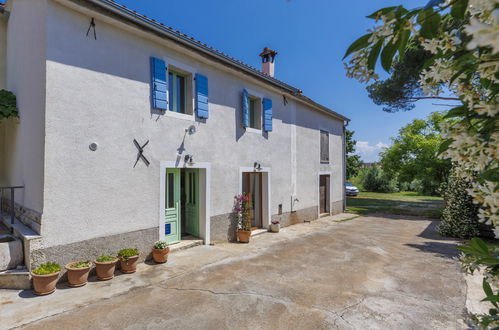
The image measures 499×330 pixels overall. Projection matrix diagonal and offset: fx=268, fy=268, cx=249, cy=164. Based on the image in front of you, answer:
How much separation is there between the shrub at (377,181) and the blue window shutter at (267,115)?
26795 millimetres

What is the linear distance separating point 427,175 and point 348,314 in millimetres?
21761

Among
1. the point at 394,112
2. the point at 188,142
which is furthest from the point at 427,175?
the point at 188,142

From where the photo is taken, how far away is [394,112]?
1753 cm

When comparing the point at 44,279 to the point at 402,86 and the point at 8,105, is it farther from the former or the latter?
the point at 402,86

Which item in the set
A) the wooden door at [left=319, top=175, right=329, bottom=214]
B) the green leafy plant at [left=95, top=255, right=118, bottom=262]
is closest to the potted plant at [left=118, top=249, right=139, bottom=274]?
the green leafy plant at [left=95, top=255, right=118, bottom=262]

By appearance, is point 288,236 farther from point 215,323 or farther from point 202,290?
point 215,323

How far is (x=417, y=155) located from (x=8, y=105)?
2606cm

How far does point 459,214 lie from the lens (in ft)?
32.9

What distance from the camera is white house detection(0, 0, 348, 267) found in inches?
208

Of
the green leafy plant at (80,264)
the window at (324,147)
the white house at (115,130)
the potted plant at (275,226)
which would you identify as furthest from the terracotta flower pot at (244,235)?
the window at (324,147)

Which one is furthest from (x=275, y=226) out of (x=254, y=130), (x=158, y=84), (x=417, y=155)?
(x=417, y=155)

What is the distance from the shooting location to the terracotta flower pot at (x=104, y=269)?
5.46 metres

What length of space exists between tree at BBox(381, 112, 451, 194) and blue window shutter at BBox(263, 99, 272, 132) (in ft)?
53.0

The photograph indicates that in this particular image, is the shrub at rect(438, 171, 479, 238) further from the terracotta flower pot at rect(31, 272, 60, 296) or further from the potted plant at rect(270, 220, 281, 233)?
the terracotta flower pot at rect(31, 272, 60, 296)
